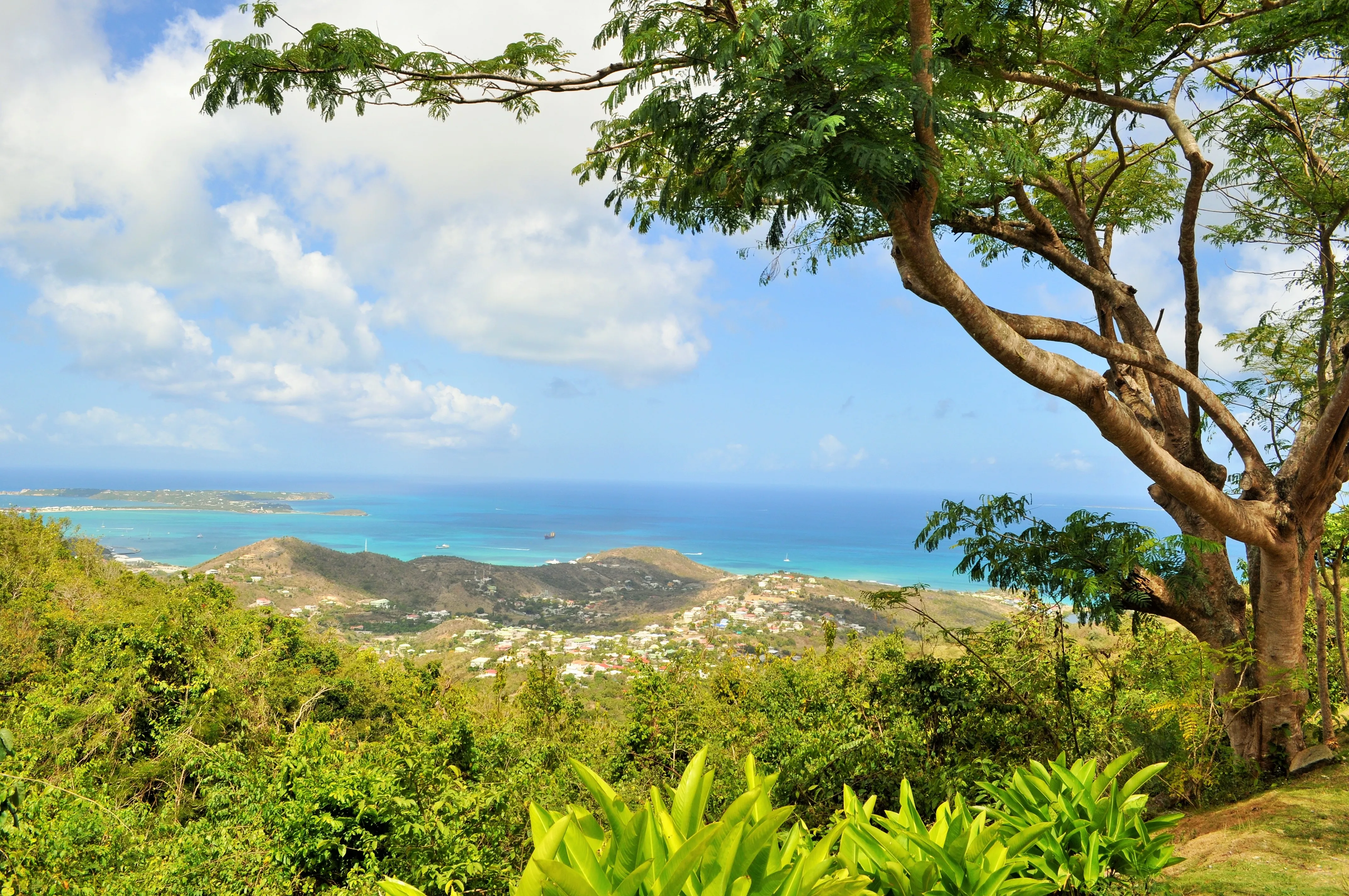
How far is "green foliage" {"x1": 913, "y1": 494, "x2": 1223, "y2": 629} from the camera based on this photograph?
13.1ft

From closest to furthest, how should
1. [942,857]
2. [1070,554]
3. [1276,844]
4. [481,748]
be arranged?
[942,857] → [1276,844] → [1070,554] → [481,748]

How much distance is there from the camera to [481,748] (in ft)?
25.7

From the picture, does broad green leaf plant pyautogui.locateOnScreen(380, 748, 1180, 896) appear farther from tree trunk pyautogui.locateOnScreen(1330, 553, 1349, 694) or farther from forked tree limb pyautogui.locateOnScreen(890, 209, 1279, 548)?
tree trunk pyautogui.locateOnScreen(1330, 553, 1349, 694)

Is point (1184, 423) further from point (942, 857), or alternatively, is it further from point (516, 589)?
point (516, 589)

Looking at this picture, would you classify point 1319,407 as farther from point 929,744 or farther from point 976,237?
point 929,744

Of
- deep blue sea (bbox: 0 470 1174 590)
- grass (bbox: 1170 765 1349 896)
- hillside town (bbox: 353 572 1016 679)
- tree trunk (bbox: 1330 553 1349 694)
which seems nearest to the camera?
grass (bbox: 1170 765 1349 896)

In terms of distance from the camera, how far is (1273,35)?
12.6ft

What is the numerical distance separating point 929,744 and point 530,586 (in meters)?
44.9

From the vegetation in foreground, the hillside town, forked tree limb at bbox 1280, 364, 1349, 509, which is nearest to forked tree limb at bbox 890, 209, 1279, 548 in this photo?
forked tree limb at bbox 1280, 364, 1349, 509

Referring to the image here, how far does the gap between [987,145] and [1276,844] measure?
337cm

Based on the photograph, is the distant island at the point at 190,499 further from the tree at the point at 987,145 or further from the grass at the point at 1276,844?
the grass at the point at 1276,844

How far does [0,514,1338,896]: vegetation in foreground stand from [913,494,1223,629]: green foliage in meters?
0.27

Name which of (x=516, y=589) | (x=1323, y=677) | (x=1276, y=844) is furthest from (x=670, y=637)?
(x=516, y=589)

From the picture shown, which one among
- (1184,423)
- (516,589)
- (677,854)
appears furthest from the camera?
(516,589)
